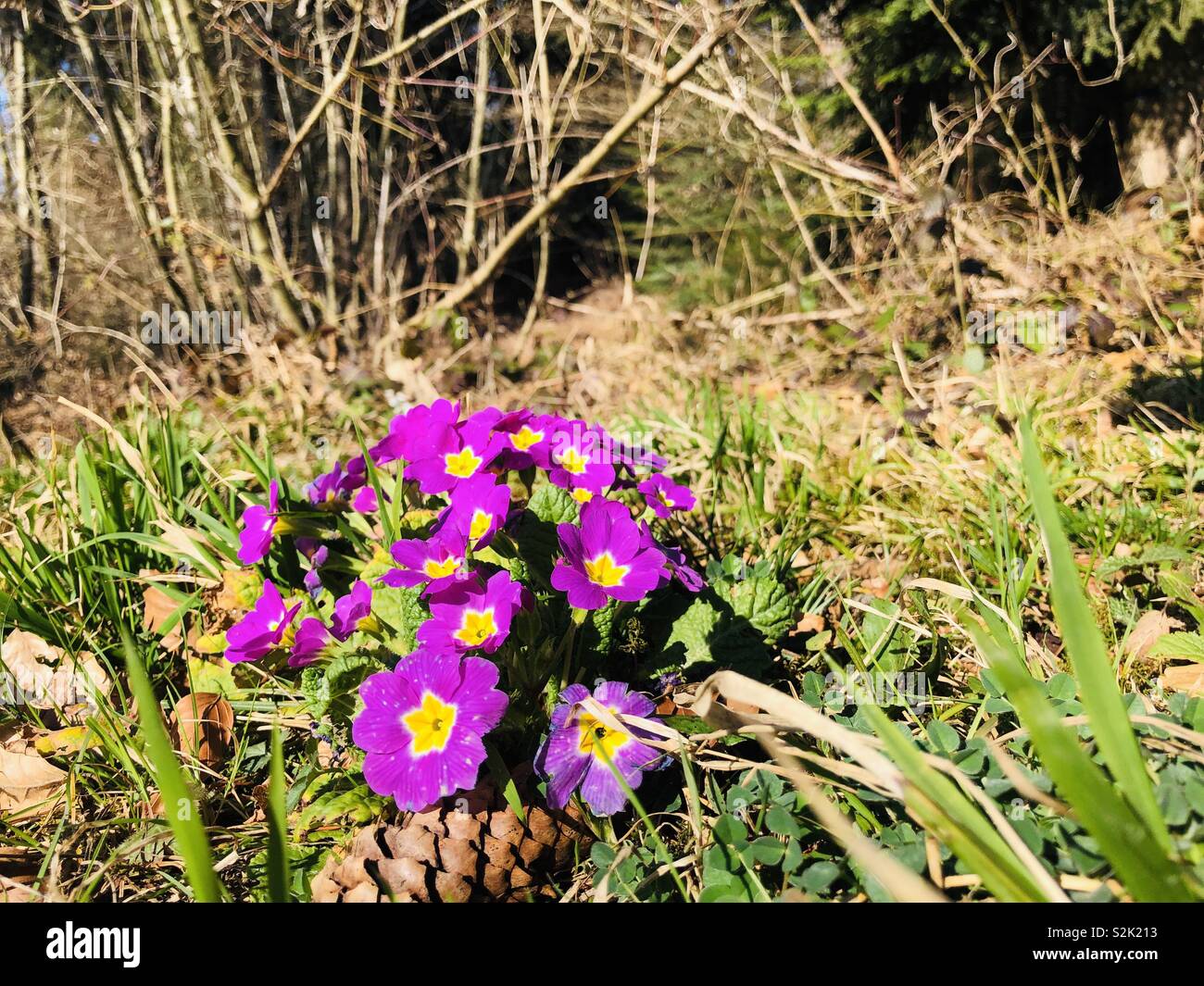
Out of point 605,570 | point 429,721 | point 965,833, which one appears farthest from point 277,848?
point 965,833

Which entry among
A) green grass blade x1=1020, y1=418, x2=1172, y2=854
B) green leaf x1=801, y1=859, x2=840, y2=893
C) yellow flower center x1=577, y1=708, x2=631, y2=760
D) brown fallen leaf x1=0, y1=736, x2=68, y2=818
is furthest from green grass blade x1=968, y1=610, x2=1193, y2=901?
brown fallen leaf x1=0, y1=736, x2=68, y2=818

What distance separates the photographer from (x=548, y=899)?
1188mm

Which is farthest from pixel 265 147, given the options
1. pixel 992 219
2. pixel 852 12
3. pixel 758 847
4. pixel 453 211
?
pixel 758 847

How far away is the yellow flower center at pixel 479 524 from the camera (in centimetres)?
125

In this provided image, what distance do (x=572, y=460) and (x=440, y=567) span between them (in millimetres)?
407

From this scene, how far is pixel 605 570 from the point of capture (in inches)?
49.4

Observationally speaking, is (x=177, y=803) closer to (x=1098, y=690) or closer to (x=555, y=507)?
(x=555, y=507)

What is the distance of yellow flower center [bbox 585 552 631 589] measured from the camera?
124 centimetres

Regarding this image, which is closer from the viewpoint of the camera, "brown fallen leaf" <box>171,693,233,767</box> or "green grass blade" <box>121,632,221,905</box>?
"green grass blade" <box>121,632,221,905</box>

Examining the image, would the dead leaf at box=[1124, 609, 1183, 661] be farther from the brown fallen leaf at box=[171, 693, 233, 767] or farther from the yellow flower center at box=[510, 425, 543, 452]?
the brown fallen leaf at box=[171, 693, 233, 767]

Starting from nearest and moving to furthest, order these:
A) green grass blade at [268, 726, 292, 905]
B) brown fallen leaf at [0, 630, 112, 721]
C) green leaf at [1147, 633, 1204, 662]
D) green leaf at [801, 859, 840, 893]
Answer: green grass blade at [268, 726, 292, 905] → green leaf at [801, 859, 840, 893] → green leaf at [1147, 633, 1204, 662] → brown fallen leaf at [0, 630, 112, 721]

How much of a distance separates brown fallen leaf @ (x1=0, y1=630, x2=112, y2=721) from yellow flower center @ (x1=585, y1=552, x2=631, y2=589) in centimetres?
102

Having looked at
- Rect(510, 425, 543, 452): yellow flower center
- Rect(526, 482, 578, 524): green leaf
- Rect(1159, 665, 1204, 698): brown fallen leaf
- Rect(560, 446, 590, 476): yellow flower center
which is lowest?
Rect(1159, 665, 1204, 698): brown fallen leaf
